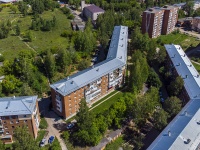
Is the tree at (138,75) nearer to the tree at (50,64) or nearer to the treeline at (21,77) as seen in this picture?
the tree at (50,64)

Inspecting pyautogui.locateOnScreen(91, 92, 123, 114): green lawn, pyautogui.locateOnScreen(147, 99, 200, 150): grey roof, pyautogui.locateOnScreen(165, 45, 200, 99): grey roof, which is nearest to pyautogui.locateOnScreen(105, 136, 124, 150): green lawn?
pyautogui.locateOnScreen(91, 92, 123, 114): green lawn

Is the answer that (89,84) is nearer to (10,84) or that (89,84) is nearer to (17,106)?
(17,106)

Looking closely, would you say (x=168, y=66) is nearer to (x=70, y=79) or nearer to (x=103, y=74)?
(x=103, y=74)

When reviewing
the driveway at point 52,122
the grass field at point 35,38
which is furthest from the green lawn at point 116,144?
the grass field at point 35,38

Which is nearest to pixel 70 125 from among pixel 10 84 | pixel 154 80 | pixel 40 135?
pixel 40 135

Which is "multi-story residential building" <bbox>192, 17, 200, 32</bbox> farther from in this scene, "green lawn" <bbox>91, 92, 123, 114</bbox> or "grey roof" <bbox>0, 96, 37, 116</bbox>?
"grey roof" <bbox>0, 96, 37, 116</bbox>

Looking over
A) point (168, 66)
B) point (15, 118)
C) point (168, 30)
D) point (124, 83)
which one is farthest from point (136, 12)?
point (15, 118)
